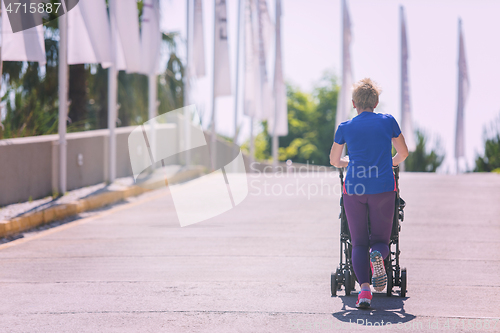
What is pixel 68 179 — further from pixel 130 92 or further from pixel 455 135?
pixel 455 135

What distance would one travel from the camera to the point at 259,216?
35.4 ft

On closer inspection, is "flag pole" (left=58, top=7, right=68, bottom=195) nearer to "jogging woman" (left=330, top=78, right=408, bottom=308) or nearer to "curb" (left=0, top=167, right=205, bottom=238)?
"curb" (left=0, top=167, right=205, bottom=238)

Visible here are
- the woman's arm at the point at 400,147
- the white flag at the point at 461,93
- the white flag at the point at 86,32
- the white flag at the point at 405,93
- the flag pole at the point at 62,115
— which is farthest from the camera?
the white flag at the point at 461,93

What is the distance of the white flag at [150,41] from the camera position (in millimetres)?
17125

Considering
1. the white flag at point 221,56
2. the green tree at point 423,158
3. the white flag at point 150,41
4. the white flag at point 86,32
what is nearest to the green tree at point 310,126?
the green tree at point 423,158

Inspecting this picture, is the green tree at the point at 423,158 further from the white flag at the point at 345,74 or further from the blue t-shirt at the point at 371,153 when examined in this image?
the blue t-shirt at the point at 371,153

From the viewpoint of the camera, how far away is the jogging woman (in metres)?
4.95

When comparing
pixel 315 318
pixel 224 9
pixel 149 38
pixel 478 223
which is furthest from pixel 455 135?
pixel 315 318

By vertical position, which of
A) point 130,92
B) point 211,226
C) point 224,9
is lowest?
point 211,226

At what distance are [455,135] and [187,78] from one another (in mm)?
16985

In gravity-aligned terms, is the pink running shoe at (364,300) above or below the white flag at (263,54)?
below

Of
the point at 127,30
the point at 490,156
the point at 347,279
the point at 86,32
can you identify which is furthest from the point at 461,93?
the point at 347,279

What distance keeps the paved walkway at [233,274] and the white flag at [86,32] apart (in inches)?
145

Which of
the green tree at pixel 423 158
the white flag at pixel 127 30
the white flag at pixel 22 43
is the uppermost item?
the white flag at pixel 127 30
